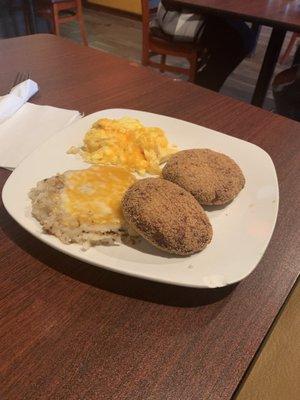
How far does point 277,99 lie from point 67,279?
1.83 meters

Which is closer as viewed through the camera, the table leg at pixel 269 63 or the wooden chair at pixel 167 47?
the table leg at pixel 269 63

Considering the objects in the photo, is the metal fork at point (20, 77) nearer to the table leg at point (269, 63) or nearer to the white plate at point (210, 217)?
the white plate at point (210, 217)

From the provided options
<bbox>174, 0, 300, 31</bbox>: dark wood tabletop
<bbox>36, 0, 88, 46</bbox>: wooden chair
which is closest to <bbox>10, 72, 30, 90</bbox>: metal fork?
<bbox>174, 0, 300, 31</bbox>: dark wood tabletop

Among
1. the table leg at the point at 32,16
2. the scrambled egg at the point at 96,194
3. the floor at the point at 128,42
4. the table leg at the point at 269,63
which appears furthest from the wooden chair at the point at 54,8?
the scrambled egg at the point at 96,194

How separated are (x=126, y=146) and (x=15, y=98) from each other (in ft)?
1.28

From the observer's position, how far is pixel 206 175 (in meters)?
0.68

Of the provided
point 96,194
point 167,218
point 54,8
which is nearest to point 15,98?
point 96,194

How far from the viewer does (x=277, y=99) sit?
6.57 ft

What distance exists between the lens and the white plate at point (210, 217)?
52 cm

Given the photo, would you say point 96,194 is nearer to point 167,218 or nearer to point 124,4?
point 167,218

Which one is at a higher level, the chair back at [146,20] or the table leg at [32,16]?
the chair back at [146,20]

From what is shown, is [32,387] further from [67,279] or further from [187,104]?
[187,104]

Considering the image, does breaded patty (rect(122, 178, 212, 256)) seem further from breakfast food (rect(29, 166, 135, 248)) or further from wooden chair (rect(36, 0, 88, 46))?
wooden chair (rect(36, 0, 88, 46))

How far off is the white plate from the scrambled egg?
0.05 metres
